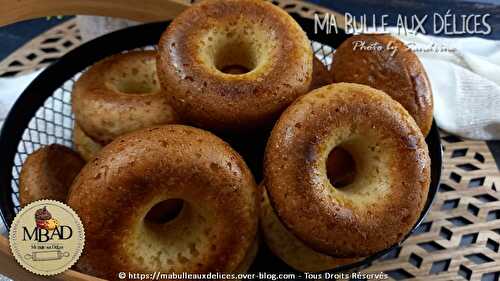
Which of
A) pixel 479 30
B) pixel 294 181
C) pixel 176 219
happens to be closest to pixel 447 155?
pixel 479 30

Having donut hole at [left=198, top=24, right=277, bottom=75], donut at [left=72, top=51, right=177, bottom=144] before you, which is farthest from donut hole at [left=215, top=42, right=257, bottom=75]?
donut at [left=72, top=51, right=177, bottom=144]

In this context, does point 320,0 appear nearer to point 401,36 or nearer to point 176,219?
point 401,36

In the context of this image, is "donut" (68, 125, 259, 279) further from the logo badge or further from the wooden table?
the wooden table

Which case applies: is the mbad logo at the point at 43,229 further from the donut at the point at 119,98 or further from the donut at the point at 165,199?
the donut at the point at 119,98

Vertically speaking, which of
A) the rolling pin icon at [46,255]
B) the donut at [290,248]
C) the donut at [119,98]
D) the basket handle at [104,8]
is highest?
the basket handle at [104,8]

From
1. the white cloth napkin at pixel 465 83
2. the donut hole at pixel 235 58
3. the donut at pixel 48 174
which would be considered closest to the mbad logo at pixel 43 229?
the donut at pixel 48 174

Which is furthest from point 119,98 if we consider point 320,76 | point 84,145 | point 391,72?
point 391,72
